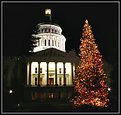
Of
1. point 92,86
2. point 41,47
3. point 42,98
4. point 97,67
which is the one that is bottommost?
point 42,98

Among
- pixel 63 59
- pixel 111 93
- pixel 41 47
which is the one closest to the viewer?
pixel 111 93

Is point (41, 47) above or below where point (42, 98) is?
above

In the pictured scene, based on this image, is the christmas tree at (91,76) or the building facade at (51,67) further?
the building facade at (51,67)

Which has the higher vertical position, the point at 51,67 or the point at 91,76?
the point at 51,67

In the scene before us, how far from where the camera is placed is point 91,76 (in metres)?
32.8

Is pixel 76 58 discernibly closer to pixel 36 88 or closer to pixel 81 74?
pixel 36 88

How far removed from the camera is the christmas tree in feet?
107

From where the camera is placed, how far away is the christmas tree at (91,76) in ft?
107

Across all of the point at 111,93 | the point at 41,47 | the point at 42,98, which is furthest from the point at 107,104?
the point at 41,47

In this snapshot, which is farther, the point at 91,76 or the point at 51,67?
the point at 51,67

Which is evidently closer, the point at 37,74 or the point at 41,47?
the point at 37,74

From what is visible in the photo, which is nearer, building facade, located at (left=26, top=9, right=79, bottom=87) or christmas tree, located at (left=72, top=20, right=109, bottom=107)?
christmas tree, located at (left=72, top=20, right=109, bottom=107)

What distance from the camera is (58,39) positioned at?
66.0 meters

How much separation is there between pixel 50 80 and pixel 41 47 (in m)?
→ 16.2
